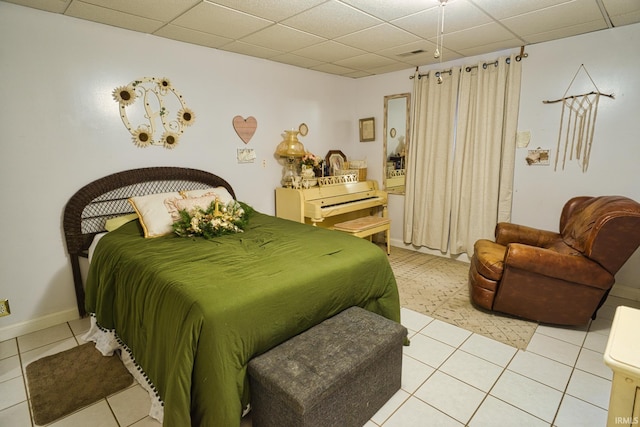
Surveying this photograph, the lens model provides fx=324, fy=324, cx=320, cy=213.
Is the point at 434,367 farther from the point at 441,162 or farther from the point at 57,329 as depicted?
the point at 57,329

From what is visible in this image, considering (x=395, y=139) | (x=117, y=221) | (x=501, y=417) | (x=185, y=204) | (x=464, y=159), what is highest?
(x=395, y=139)

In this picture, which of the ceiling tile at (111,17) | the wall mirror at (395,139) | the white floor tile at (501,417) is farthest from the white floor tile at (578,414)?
the ceiling tile at (111,17)

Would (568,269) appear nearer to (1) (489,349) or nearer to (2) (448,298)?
(1) (489,349)

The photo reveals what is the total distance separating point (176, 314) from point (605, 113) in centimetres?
387

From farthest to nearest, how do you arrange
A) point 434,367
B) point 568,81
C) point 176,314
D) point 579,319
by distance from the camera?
point 568,81, point 579,319, point 434,367, point 176,314

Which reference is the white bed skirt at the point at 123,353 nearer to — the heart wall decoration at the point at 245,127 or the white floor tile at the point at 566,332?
the heart wall decoration at the point at 245,127

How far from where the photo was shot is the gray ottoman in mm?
1389

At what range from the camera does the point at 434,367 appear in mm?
2139

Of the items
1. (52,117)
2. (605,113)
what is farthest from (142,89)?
(605,113)

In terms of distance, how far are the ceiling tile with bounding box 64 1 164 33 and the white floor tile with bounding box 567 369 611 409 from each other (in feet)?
12.7

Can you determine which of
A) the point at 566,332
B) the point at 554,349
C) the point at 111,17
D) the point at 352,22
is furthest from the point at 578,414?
the point at 111,17

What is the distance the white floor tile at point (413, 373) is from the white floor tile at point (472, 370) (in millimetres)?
114

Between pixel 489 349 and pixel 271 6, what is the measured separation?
291cm

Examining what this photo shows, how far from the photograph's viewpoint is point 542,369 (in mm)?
2100
